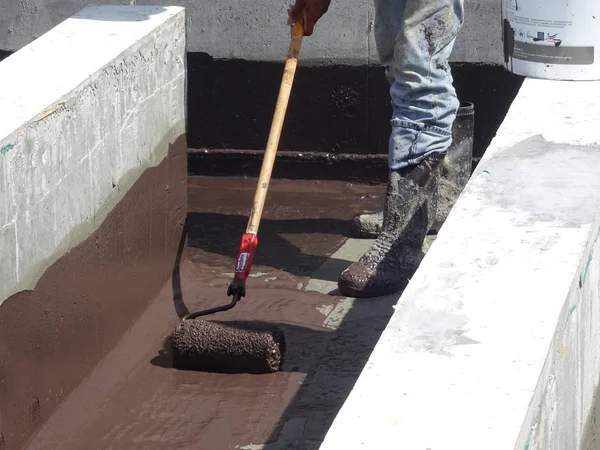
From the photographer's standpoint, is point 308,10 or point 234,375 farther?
point 308,10

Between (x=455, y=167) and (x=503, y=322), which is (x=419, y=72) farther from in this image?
(x=503, y=322)

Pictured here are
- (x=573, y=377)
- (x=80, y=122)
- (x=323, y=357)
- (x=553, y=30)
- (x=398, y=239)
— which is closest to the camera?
(x=573, y=377)

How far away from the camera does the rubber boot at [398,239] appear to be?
386cm

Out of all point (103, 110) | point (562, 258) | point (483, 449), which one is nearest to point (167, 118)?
point (103, 110)

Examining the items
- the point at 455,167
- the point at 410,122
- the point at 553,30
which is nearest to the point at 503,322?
the point at 553,30

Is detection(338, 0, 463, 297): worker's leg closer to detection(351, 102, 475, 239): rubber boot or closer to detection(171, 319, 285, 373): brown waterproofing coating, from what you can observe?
detection(351, 102, 475, 239): rubber boot

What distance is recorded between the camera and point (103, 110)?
3.36m

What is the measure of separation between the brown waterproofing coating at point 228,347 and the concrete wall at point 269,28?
79.3 inches

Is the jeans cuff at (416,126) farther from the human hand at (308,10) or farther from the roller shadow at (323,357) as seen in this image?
the human hand at (308,10)

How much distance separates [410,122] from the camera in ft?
12.7

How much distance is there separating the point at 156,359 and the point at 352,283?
785 millimetres

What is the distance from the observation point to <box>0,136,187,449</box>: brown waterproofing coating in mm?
2850

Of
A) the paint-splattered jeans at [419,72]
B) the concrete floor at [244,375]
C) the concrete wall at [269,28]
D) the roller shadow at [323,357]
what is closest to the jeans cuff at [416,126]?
the paint-splattered jeans at [419,72]

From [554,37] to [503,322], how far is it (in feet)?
5.71
